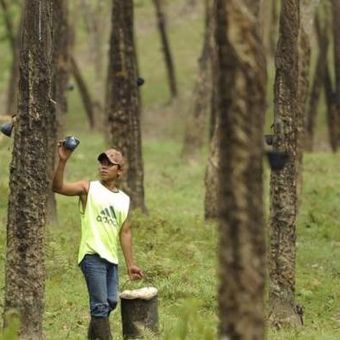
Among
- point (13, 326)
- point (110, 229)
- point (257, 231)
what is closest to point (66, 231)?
point (110, 229)

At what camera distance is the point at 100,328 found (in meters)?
10.4

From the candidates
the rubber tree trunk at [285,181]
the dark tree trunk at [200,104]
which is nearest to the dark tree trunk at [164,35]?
the dark tree trunk at [200,104]

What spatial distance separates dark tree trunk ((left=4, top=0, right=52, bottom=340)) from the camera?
33.2 feet

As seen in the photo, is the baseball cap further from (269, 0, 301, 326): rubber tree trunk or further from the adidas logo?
(269, 0, 301, 326): rubber tree trunk

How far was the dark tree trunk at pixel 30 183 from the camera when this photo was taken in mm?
10125

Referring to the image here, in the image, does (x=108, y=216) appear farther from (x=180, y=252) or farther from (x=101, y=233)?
(x=180, y=252)

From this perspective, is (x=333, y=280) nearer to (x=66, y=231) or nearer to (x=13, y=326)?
(x=66, y=231)

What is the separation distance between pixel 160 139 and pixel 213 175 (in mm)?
20534

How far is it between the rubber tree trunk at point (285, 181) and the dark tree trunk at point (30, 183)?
298 centimetres

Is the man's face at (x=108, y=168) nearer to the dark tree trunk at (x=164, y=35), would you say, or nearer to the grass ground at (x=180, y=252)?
the grass ground at (x=180, y=252)

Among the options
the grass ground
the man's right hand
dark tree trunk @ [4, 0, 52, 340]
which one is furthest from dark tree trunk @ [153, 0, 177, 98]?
the man's right hand

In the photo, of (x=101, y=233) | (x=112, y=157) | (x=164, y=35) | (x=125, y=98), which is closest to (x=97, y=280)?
(x=101, y=233)

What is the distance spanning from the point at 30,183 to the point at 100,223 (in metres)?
0.76

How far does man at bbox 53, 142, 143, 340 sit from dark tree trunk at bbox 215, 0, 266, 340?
339 centimetres
